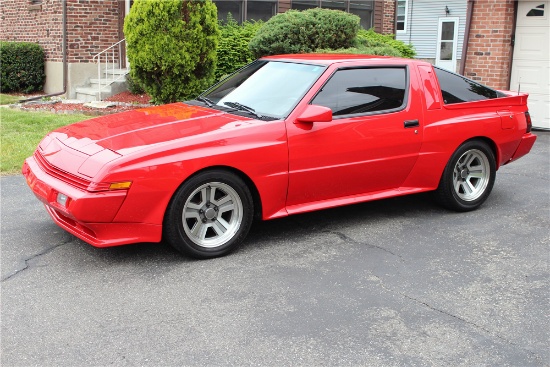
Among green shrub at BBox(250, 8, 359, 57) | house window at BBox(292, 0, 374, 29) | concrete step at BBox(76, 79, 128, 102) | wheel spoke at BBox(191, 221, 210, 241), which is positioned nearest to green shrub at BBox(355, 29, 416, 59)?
green shrub at BBox(250, 8, 359, 57)

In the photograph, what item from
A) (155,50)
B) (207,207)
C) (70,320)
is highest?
(155,50)

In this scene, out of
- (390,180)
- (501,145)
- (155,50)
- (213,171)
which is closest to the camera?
(213,171)

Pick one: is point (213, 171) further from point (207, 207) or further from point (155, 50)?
point (155, 50)

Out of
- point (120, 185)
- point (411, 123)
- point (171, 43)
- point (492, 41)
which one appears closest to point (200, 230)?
point (120, 185)

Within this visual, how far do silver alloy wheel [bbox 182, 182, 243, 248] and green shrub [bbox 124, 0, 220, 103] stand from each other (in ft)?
20.6

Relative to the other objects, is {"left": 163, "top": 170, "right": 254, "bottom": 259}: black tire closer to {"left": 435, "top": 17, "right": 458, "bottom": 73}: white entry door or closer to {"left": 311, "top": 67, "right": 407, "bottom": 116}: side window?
{"left": 311, "top": 67, "right": 407, "bottom": 116}: side window

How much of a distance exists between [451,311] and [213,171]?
1.96 meters

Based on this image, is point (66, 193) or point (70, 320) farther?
point (66, 193)

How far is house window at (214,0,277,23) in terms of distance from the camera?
14727mm

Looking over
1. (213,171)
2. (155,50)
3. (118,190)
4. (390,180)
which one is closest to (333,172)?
(390,180)

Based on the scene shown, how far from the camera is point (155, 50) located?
10.7m

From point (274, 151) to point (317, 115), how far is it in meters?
0.45

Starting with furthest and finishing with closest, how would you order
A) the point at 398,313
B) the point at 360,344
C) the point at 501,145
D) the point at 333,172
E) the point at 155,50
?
the point at 155,50 < the point at 501,145 < the point at 333,172 < the point at 398,313 < the point at 360,344

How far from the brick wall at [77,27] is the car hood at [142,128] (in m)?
9.47
